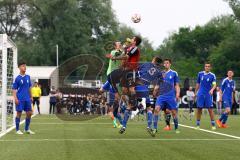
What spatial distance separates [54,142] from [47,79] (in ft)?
116

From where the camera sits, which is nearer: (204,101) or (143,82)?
(143,82)

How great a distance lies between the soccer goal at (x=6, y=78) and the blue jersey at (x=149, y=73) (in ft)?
14.3

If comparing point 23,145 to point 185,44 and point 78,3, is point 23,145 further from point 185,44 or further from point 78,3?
point 185,44

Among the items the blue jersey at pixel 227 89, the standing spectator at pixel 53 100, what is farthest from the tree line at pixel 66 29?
the blue jersey at pixel 227 89

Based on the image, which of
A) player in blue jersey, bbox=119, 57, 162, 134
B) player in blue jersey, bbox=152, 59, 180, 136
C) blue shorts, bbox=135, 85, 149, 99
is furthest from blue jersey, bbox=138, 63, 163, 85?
player in blue jersey, bbox=152, 59, 180, 136

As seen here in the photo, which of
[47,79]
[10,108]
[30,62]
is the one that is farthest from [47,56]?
[10,108]

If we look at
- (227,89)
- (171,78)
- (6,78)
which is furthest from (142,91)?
(227,89)

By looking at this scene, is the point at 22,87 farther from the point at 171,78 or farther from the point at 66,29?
the point at 66,29

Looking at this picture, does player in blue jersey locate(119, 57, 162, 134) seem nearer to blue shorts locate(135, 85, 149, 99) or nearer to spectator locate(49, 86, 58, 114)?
blue shorts locate(135, 85, 149, 99)

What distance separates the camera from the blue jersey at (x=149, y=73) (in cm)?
1615

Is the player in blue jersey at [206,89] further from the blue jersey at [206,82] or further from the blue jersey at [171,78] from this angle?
the blue jersey at [171,78]

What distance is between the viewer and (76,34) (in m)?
74.6

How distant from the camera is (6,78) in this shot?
18516 millimetres

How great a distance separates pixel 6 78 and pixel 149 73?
15.0ft
